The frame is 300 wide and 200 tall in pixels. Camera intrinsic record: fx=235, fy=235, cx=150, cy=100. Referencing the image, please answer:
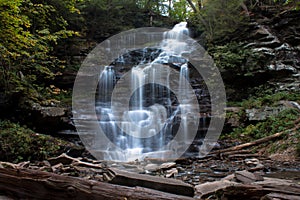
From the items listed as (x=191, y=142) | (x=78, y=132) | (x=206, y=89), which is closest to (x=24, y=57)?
(x=78, y=132)

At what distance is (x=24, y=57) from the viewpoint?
8.51 m

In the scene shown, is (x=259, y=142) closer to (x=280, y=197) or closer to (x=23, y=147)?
(x=280, y=197)

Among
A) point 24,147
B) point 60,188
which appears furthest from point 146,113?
point 60,188

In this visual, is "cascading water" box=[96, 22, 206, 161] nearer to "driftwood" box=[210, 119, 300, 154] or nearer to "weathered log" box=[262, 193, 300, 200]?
"driftwood" box=[210, 119, 300, 154]

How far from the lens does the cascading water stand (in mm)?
9180

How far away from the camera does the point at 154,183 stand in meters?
2.40

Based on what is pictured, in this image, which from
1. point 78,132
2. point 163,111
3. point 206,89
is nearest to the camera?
point 78,132

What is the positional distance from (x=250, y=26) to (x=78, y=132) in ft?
35.7

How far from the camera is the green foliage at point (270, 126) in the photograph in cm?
759

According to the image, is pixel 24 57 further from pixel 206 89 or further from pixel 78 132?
pixel 206 89

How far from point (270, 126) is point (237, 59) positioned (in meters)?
5.33

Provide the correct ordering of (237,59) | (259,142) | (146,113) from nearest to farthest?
(259,142), (146,113), (237,59)

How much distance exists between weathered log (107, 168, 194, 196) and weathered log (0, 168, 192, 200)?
229 mm

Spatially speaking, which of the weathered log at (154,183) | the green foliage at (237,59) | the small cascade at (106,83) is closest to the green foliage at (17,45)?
the small cascade at (106,83)
